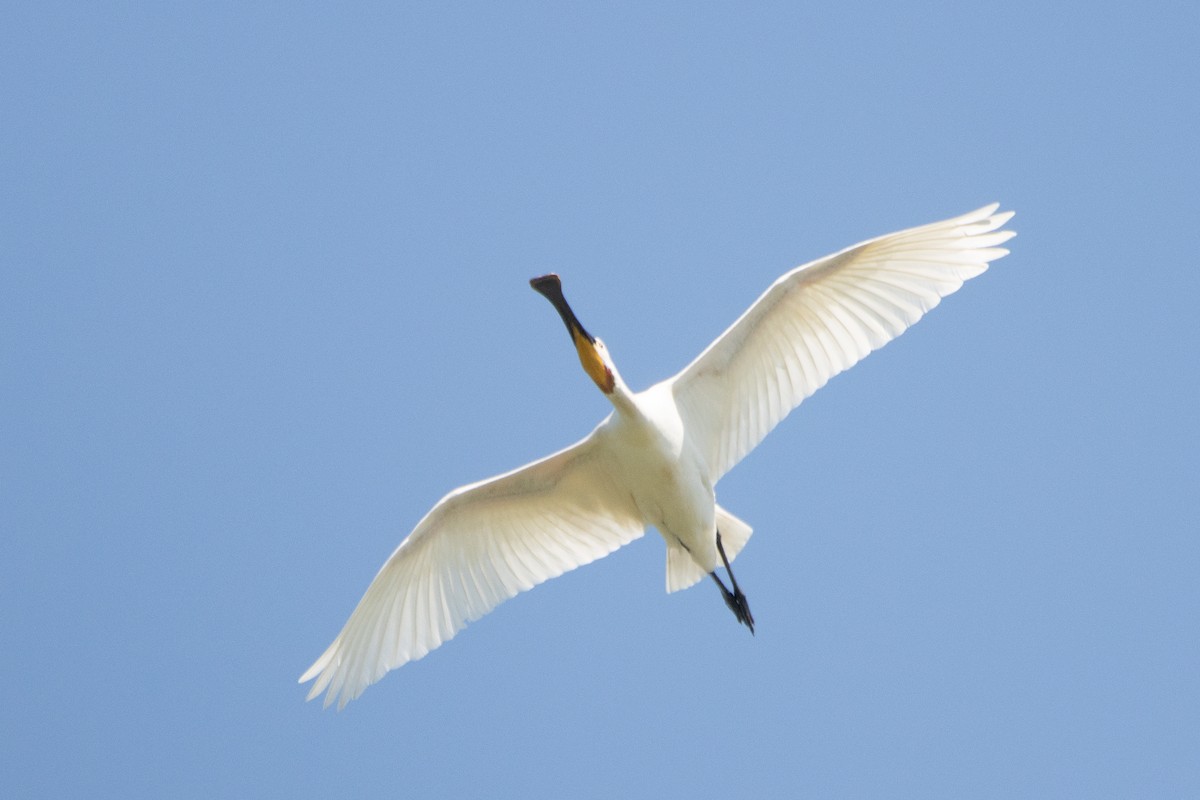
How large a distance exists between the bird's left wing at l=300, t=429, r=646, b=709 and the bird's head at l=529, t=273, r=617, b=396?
2.66ft

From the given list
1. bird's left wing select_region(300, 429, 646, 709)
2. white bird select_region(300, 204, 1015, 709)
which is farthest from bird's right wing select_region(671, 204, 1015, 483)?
bird's left wing select_region(300, 429, 646, 709)

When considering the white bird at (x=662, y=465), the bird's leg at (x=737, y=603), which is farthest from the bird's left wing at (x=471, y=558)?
the bird's leg at (x=737, y=603)

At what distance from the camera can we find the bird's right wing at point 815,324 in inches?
415

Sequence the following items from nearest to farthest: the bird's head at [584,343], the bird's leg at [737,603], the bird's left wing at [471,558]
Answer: the bird's head at [584,343], the bird's left wing at [471,558], the bird's leg at [737,603]

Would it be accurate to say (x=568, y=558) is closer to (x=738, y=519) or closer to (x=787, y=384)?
(x=738, y=519)

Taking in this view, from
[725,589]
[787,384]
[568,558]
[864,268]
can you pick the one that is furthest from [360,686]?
[864,268]

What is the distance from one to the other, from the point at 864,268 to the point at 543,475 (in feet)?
7.73

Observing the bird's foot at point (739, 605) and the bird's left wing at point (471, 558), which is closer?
the bird's left wing at point (471, 558)

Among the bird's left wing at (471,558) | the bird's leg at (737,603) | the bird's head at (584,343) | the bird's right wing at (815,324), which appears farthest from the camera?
the bird's leg at (737,603)

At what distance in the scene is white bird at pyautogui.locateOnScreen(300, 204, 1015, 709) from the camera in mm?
10508

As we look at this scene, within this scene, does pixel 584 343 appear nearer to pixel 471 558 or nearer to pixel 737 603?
pixel 471 558

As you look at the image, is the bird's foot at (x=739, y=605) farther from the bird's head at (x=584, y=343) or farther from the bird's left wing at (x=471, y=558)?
the bird's head at (x=584, y=343)

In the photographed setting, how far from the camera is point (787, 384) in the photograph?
10836 mm

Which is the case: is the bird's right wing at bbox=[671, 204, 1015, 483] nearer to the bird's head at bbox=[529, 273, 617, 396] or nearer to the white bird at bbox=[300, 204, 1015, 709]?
the white bird at bbox=[300, 204, 1015, 709]
